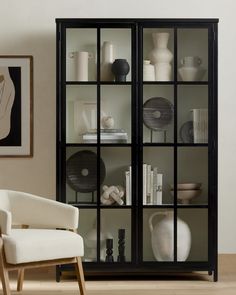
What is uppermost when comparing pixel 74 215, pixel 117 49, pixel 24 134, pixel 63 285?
pixel 117 49

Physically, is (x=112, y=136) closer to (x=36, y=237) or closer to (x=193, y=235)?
(x=193, y=235)

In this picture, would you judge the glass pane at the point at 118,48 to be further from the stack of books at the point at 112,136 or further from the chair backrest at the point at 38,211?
the chair backrest at the point at 38,211

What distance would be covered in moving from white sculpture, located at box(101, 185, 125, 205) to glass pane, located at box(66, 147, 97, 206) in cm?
6

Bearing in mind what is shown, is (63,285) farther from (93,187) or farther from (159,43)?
(159,43)

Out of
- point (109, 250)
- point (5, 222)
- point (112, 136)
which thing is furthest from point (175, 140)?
point (5, 222)

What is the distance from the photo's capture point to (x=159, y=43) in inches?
217

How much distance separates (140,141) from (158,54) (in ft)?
2.07

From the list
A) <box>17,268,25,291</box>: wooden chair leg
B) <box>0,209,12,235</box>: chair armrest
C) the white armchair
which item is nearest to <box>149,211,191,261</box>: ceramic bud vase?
the white armchair

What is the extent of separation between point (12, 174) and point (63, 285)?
0.98 meters

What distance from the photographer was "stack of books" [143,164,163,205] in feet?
18.2

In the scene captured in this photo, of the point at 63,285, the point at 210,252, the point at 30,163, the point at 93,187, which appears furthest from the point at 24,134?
the point at 210,252

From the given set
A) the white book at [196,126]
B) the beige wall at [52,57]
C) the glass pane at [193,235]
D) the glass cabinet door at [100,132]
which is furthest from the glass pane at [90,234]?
the white book at [196,126]

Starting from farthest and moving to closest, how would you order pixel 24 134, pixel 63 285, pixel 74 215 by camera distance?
pixel 24 134, pixel 63 285, pixel 74 215

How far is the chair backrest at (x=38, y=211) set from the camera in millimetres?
5062
